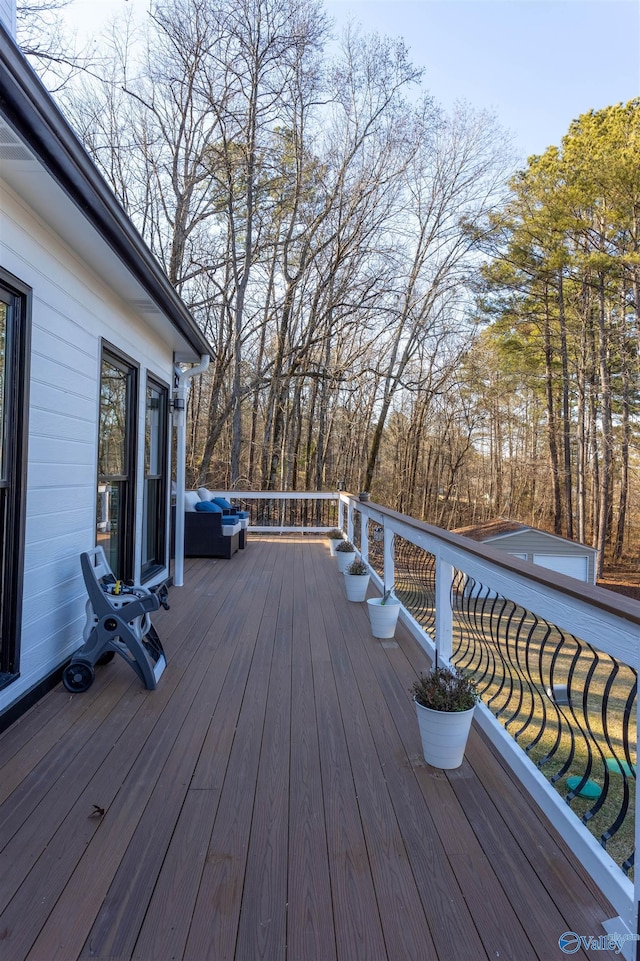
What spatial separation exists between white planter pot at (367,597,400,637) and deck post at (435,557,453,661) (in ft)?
2.92

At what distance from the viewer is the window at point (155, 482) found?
4898mm

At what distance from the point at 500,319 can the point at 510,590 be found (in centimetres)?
1431

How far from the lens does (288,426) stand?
1410cm

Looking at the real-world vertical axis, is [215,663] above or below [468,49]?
below

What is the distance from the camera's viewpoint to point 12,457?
2.45 metres

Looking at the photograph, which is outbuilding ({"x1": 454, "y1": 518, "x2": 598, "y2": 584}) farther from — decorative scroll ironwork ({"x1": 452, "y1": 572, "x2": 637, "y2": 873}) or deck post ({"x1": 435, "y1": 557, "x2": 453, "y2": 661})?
deck post ({"x1": 435, "y1": 557, "x2": 453, "y2": 661})

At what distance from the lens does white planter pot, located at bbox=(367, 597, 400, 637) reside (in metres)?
3.69

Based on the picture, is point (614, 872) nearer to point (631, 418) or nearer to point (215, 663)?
point (215, 663)

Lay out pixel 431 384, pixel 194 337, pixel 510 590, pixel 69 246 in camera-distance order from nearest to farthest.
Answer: pixel 510 590 → pixel 69 246 → pixel 194 337 → pixel 431 384

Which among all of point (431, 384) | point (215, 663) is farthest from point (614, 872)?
point (431, 384)

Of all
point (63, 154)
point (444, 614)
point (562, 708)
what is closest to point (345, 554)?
point (562, 708)

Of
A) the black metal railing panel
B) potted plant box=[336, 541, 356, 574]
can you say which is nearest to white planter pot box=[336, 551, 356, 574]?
potted plant box=[336, 541, 356, 574]

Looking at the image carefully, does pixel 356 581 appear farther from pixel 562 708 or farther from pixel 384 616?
pixel 562 708

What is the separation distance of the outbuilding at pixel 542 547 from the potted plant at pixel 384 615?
28.9 feet
